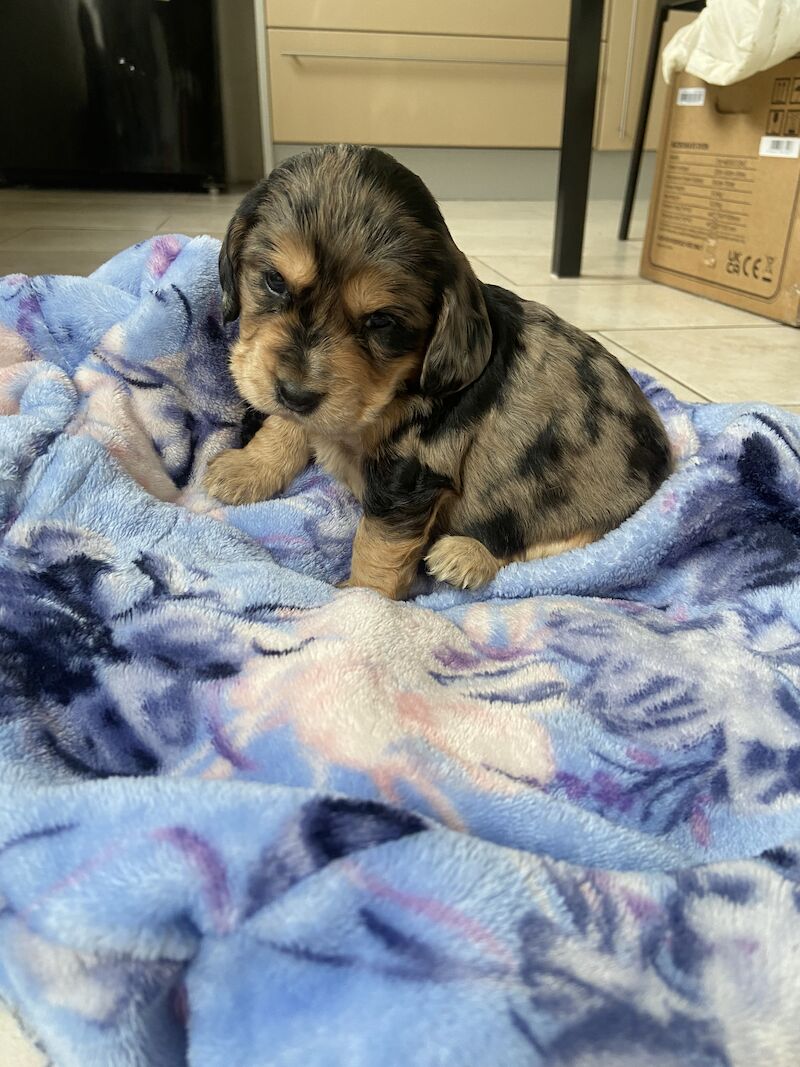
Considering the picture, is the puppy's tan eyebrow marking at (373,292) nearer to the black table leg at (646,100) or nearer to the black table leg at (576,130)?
the black table leg at (576,130)

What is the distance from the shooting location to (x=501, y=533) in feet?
5.63

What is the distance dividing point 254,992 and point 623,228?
529 cm

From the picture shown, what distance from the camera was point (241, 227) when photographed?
154 cm

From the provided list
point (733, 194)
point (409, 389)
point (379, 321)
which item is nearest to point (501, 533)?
point (409, 389)

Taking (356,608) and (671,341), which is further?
(671,341)

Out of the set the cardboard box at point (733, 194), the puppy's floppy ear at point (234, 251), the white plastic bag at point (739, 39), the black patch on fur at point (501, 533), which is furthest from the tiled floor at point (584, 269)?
the puppy's floppy ear at point (234, 251)

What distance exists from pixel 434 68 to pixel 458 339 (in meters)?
5.60

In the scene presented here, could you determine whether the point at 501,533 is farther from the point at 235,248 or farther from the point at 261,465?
the point at 235,248

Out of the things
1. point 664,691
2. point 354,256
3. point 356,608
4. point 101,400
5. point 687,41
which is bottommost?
point 664,691

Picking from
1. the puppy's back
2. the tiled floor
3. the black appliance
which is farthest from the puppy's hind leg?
the black appliance

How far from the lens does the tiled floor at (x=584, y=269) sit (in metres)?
2.87

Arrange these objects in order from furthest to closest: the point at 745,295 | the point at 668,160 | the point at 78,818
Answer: the point at 668,160 → the point at 745,295 → the point at 78,818

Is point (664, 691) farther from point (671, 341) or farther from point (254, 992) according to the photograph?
point (671, 341)

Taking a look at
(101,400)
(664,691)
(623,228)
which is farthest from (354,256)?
(623,228)
